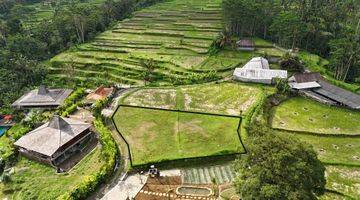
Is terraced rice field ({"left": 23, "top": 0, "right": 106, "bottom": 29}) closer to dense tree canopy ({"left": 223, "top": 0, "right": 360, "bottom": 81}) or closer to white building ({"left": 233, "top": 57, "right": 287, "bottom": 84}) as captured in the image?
dense tree canopy ({"left": 223, "top": 0, "right": 360, "bottom": 81})

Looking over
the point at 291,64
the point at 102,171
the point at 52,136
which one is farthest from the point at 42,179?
the point at 291,64

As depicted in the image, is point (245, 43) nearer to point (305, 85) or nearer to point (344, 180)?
point (305, 85)

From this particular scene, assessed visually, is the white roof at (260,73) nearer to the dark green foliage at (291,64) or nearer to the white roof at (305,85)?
the white roof at (305,85)

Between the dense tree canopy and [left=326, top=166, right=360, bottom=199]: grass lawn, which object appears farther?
the dense tree canopy

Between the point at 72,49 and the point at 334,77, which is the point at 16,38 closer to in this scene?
the point at 72,49

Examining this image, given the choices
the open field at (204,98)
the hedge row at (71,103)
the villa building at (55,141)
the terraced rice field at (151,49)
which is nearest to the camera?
the villa building at (55,141)

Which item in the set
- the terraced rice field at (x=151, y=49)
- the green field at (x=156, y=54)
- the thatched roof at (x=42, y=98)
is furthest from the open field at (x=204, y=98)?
the thatched roof at (x=42, y=98)

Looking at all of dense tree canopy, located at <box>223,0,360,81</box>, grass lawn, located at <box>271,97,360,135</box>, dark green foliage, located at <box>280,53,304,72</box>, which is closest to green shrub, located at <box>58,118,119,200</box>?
grass lawn, located at <box>271,97,360,135</box>
